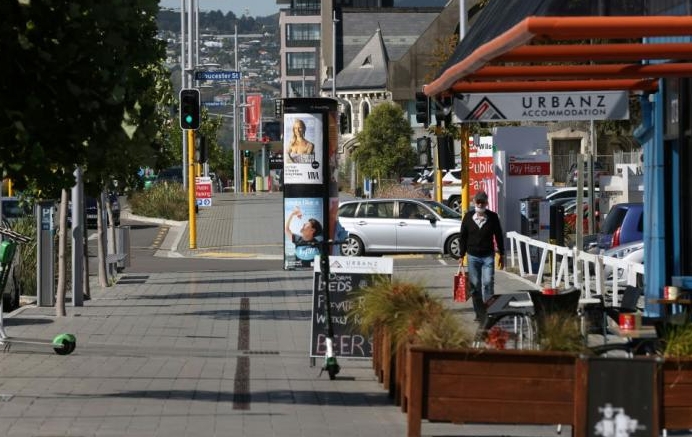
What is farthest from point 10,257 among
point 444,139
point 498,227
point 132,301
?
point 444,139

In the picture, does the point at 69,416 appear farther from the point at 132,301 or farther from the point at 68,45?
the point at 132,301

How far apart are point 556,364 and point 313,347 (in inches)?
214

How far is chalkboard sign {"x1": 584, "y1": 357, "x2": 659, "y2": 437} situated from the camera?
8.35 meters

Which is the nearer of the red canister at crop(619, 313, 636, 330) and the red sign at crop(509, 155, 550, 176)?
the red canister at crop(619, 313, 636, 330)

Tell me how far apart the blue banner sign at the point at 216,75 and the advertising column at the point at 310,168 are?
22.3 feet

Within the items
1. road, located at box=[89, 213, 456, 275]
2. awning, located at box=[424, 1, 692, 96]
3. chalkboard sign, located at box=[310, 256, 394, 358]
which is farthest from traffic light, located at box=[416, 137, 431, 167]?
chalkboard sign, located at box=[310, 256, 394, 358]

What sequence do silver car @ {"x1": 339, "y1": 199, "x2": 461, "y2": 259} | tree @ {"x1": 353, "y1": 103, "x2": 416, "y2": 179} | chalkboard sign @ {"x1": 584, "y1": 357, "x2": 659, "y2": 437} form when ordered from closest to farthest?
chalkboard sign @ {"x1": 584, "y1": 357, "x2": 659, "y2": 437} < silver car @ {"x1": 339, "y1": 199, "x2": 461, "y2": 259} < tree @ {"x1": 353, "y1": 103, "x2": 416, "y2": 179}

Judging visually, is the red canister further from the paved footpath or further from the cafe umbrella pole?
the cafe umbrella pole

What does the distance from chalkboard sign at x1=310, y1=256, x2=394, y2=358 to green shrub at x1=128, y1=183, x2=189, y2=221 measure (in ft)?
125

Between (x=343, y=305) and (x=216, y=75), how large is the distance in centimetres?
2095

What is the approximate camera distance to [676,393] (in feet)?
28.6

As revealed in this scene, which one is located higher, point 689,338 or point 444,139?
point 444,139

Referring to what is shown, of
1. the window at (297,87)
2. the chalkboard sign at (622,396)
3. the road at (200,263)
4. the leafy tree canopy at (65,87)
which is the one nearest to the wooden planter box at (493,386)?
the chalkboard sign at (622,396)

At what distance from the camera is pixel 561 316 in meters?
9.20
